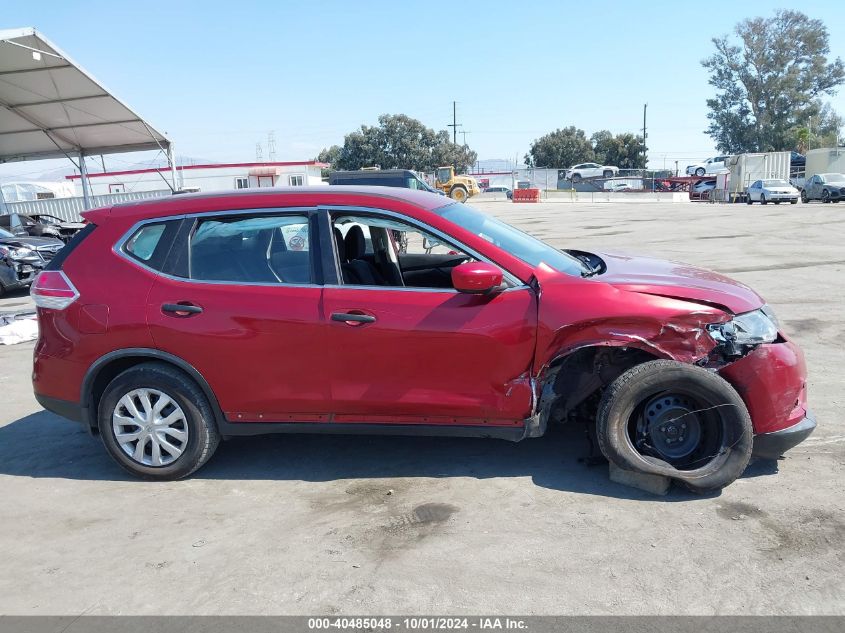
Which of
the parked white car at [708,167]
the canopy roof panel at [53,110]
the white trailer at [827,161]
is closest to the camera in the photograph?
the canopy roof panel at [53,110]

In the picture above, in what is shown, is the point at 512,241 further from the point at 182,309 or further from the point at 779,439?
the point at 182,309

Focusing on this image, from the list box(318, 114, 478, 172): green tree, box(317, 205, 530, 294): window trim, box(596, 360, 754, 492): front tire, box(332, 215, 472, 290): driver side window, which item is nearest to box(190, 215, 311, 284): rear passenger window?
box(317, 205, 530, 294): window trim

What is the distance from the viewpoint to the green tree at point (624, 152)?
8719cm

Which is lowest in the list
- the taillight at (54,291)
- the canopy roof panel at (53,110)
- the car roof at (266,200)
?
the taillight at (54,291)

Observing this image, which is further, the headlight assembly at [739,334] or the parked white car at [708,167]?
the parked white car at [708,167]

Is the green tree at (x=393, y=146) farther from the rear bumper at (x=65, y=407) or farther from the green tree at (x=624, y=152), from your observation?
the rear bumper at (x=65, y=407)

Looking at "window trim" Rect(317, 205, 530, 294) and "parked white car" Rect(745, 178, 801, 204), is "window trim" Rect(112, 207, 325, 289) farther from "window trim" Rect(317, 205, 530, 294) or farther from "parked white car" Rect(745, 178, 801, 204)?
"parked white car" Rect(745, 178, 801, 204)

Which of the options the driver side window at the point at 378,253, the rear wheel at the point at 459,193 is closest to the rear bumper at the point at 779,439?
the driver side window at the point at 378,253

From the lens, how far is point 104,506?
13.8ft

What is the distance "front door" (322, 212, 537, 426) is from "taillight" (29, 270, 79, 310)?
171 cm

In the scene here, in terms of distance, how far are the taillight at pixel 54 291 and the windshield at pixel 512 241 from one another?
2.41 metres

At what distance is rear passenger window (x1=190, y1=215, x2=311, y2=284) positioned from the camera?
4.32m

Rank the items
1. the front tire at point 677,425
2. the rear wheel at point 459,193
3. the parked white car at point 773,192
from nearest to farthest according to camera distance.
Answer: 1. the front tire at point 677,425
2. the parked white car at point 773,192
3. the rear wheel at point 459,193

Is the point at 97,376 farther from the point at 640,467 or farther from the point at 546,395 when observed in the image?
the point at 640,467
